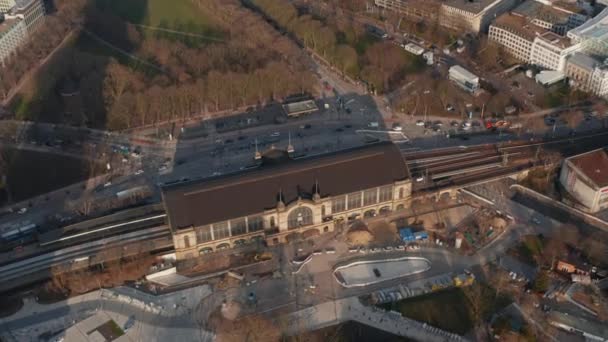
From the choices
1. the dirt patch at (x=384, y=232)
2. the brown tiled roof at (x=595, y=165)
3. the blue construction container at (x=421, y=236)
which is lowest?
the dirt patch at (x=384, y=232)

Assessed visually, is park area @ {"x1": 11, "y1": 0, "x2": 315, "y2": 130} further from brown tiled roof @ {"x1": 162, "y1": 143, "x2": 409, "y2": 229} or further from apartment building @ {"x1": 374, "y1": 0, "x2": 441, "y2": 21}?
A: brown tiled roof @ {"x1": 162, "y1": 143, "x2": 409, "y2": 229}

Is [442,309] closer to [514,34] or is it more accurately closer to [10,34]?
[514,34]

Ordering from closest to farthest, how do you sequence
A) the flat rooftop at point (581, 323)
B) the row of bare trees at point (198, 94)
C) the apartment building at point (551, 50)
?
the flat rooftop at point (581, 323)
the row of bare trees at point (198, 94)
the apartment building at point (551, 50)

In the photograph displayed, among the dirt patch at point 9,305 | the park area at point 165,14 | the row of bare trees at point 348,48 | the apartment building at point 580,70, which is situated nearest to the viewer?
the dirt patch at point 9,305

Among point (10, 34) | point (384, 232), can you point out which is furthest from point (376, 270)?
point (10, 34)

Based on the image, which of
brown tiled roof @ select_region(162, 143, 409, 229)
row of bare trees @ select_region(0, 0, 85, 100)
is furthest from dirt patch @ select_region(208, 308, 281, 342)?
Result: row of bare trees @ select_region(0, 0, 85, 100)

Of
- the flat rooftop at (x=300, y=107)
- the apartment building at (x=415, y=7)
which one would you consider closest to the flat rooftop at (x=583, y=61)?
the apartment building at (x=415, y=7)

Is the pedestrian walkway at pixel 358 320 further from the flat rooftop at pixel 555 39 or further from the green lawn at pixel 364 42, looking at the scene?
the flat rooftop at pixel 555 39
